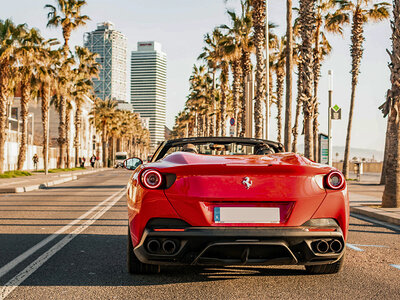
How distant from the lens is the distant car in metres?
A: 4.32

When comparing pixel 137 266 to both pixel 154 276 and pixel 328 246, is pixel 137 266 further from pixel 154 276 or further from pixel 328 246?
pixel 328 246

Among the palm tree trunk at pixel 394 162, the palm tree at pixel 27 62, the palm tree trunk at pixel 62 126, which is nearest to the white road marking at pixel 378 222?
the palm tree trunk at pixel 394 162

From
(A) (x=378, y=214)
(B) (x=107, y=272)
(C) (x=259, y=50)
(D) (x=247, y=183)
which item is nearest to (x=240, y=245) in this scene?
(D) (x=247, y=183)

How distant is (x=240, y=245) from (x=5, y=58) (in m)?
31.6

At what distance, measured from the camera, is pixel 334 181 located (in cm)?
464

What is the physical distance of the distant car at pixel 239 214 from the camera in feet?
14.2

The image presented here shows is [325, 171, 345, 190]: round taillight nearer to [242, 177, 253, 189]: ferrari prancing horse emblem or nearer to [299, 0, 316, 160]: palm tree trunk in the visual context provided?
[242, 177, 253, 189]: ferrari prancing horse emblem

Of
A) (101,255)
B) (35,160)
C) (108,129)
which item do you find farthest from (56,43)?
(108,129)

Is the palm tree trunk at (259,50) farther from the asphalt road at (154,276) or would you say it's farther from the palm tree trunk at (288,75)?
the asphalt road at (154,276)

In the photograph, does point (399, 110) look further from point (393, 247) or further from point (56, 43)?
point (56, 43)

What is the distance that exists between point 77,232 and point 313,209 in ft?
17.0

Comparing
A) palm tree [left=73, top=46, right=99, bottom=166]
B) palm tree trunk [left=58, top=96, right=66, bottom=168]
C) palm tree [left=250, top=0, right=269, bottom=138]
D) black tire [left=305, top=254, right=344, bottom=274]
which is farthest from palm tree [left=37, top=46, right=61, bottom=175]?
black tire [left=305, top=254, right=344, bottom=274]

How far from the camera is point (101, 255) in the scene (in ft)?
21.1

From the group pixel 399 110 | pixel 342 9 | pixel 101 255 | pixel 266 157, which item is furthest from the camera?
pixel 342 9
